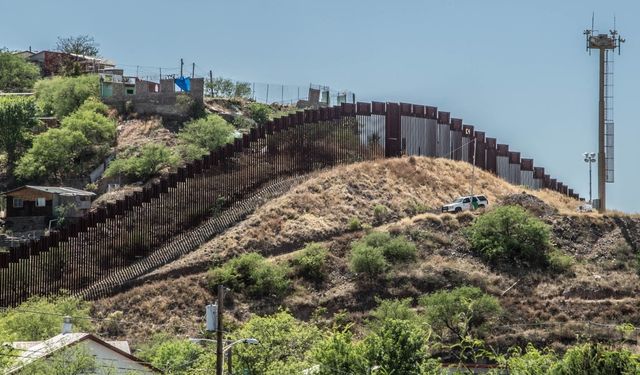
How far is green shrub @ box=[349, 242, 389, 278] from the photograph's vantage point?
7688cm

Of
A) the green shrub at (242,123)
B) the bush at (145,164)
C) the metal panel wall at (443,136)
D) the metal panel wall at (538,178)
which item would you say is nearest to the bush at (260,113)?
the green shrub at (242,123)

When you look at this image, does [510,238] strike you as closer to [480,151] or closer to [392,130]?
[392,130]

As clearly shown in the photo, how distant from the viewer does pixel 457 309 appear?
71000 millimetres

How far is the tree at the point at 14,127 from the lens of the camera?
359 feet

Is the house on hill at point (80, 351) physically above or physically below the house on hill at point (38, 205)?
below

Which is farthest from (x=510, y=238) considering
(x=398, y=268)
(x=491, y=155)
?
(x=491, y=155)

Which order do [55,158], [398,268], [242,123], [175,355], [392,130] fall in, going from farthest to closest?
[242,123] < [55,158] < [392,130] < [398,268] < [175,355]

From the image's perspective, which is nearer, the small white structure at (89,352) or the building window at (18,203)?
the small white structure at (89,352)

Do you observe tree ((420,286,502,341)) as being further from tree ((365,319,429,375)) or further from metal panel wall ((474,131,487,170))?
metal panel wall ((474,131,487,170))

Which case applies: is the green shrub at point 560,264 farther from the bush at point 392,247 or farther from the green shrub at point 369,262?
the green shrub at point 369,262

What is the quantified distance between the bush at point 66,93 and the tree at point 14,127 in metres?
3.46

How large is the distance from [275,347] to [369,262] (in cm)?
1708

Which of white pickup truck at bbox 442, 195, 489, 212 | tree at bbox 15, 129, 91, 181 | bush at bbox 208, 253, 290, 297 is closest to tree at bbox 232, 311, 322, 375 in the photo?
Result: bush at bbox 208, 253, 290, 297

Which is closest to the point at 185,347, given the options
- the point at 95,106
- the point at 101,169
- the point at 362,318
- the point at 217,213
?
the point at 362,318
